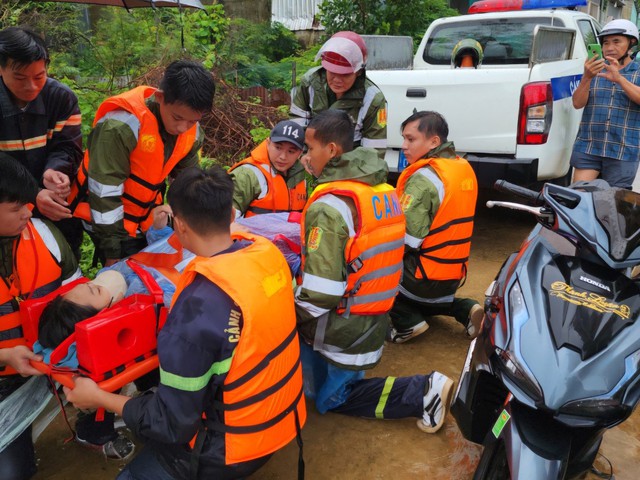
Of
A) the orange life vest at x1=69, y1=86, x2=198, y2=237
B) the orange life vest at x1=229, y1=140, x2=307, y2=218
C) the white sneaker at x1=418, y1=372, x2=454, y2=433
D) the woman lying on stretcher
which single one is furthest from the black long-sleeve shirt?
the white sneaker at x1=418, y1=372, x2=454, y2=433

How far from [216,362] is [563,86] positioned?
177 inches

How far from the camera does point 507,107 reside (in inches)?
185

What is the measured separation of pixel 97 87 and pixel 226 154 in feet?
5.85

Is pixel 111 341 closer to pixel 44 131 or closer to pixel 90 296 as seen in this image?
pixel 90 296

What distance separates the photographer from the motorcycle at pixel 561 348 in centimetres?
183

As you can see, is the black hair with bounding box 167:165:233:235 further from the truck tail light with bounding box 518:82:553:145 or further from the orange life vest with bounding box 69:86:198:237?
the truck tail light with bounding box 518:82:553:145

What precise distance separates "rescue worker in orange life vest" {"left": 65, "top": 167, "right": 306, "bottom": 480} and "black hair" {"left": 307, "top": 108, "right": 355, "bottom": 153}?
761mm

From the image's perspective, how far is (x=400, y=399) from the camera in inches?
112

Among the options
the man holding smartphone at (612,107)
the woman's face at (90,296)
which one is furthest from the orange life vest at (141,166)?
the man holding smartphone at (612,107)

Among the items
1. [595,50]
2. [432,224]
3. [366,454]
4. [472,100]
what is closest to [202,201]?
[366,454]

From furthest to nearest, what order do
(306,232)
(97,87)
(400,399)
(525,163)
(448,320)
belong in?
(97,87), (525,163), (448,320), (400,399), (306,232)

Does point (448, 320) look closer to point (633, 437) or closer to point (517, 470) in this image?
point (633, 437)

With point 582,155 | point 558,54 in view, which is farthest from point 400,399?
point 558,54

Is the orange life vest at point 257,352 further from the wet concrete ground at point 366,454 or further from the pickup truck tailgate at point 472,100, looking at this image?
the pickup truck tailgate at point 472,100
